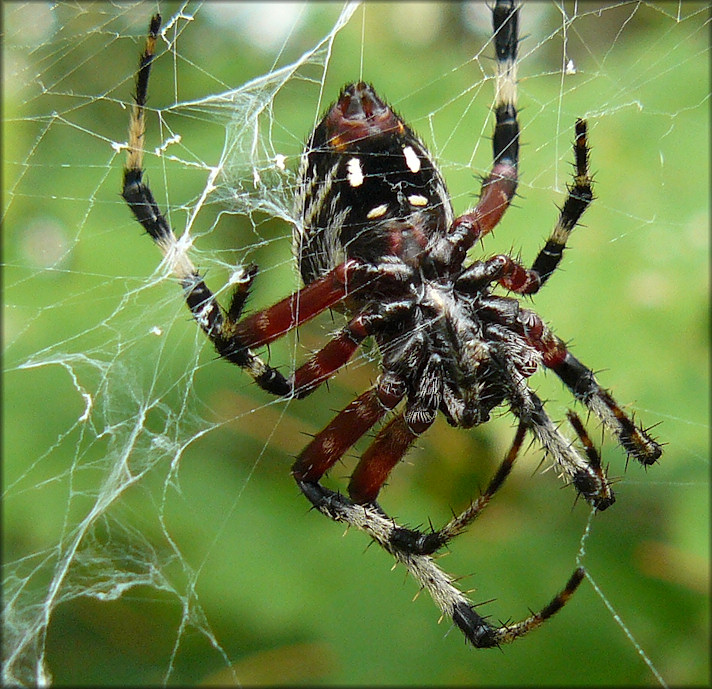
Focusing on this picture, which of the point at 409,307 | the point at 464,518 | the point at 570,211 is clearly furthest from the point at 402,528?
the point at 570,211

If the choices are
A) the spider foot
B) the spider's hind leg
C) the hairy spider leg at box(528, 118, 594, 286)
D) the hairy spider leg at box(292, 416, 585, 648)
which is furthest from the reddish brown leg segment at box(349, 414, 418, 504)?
the hairy spider leg at box(528, 118, 594, 286)

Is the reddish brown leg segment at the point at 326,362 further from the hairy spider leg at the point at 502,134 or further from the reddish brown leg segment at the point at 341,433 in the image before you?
the hairy spider leg at the point at 502,134

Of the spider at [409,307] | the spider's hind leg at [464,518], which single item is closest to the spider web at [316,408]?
the spider at [409,307]

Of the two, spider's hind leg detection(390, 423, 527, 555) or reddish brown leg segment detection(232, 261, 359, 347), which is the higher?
reddish brown leg segment detection(232, 261, 359, 347)

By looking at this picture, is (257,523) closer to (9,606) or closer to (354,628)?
(354,628)

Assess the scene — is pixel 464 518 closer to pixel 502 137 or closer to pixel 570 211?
pixel 570 211

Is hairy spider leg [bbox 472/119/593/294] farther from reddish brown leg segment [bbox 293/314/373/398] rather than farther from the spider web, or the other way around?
reddish brown leg segment [bbox 293/314/373/398]

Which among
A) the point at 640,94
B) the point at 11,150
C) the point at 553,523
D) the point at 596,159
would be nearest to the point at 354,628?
the point at 553,523

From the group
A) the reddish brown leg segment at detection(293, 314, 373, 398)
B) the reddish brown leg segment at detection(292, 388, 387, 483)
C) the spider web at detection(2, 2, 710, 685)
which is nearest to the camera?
the reddish brown leg segment at detection(293, 314, 373, 398)
